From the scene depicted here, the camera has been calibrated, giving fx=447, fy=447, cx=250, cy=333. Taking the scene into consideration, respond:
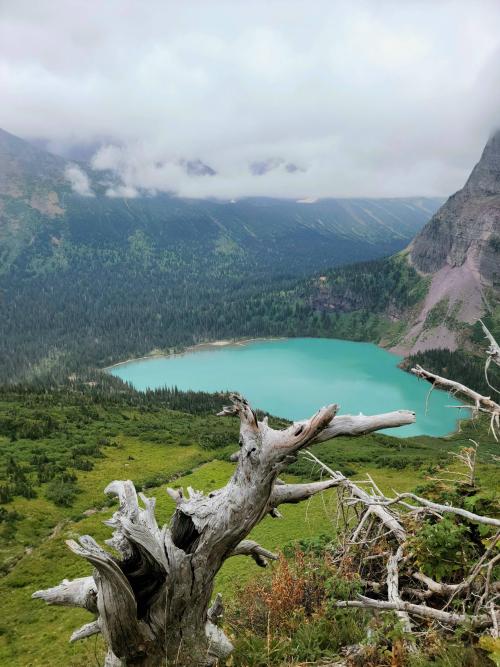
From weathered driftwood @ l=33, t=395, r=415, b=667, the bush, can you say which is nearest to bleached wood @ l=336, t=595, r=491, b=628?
weathered driftwood @ l=33, t=395, r=415, b=667

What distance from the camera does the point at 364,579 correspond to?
8.05 meters

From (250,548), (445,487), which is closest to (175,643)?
(250,548)

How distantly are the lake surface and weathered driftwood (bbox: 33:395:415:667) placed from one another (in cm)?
10466

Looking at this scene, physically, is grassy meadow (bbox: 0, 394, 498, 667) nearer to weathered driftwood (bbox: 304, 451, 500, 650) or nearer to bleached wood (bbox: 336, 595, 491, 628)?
weathered driftwood (bbox: 304, 451, 500, 650)

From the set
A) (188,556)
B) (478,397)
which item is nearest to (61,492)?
(188,556)

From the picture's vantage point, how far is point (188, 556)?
19.7 feet

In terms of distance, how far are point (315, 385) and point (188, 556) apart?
5932 inches

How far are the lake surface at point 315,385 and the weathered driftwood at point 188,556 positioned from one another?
10466cm

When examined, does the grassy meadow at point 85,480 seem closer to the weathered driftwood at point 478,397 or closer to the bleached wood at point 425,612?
the weathered driftwood at point 478,397

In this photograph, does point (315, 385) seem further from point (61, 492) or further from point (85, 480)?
point (61, 492)

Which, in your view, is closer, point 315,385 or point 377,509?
point 377,509

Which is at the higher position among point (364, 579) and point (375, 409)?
point (364, 579)

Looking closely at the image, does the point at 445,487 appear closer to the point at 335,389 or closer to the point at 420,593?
the point at 420,593

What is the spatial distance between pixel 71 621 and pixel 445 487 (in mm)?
15991
